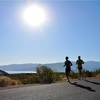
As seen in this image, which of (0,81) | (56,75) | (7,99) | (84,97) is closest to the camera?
(7,99)

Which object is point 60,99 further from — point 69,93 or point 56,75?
point 56,75

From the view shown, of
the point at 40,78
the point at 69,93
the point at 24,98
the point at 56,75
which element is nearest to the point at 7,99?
the point at 24,98

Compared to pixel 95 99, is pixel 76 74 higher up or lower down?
higher up

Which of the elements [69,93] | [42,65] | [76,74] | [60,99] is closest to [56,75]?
[42,65]

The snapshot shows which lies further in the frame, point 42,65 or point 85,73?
point 85,73

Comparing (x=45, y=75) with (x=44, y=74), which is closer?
(x=45, y=75)

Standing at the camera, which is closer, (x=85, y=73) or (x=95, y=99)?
(x=95, y=99)

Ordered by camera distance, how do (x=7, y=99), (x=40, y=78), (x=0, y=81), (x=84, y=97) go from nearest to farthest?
(x=7, y=99) → (x=84, y=97) → (x=0, y=81) → (x=40, y=78)

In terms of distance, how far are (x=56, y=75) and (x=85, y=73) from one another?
22.9 feet

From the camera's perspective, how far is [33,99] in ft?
36.1

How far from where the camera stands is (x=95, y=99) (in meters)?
11.4

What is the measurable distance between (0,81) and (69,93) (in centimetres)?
696

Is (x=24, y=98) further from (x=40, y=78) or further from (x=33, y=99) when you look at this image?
(x=40, y=78)

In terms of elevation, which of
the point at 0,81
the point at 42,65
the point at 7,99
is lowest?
the point at 7,99
